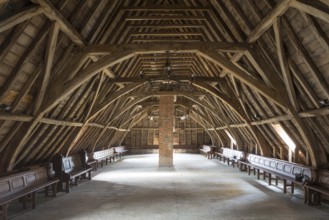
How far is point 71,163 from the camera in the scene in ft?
35.0

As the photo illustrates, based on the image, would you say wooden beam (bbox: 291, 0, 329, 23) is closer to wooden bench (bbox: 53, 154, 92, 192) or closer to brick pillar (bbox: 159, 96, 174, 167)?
wooden bench (bbox: 53, 154, 92, 192)

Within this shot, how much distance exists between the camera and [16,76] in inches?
225

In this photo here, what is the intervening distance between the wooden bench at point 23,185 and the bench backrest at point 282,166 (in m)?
6.90

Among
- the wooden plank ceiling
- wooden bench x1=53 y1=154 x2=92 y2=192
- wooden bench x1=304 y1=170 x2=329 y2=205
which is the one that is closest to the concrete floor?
wooden bench x1=304 y1=170 x2=329 y2=205

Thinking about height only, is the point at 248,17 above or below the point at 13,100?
above

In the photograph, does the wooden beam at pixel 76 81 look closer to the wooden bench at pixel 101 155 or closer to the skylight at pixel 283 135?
the skylight at pixel 283 135

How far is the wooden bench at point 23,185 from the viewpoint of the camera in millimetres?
6062

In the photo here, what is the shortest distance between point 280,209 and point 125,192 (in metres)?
4.36

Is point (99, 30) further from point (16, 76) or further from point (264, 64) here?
point (264, 64)

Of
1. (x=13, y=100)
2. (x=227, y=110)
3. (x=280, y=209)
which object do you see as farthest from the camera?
(x=227, y=110)

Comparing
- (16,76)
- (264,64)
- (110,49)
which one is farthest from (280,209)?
(16,76)

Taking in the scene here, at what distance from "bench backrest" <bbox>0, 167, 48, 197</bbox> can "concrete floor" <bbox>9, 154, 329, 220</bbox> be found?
0.53m

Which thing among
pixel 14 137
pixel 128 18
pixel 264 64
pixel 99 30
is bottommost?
pixel 14 137

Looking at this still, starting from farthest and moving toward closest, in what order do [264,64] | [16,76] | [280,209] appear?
[264,64] → [280,209] → [16,76]
